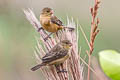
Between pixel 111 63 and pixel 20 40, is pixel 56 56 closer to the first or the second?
pixel 111 63

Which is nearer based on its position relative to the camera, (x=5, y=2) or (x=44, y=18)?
(x=44, y=18)

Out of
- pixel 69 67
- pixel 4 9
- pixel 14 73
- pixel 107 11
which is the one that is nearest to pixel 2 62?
pixel 14 73

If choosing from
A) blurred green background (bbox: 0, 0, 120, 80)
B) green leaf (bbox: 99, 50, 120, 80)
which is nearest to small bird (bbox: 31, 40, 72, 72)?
green leaf (bbox: 99, 50, 120, 80)

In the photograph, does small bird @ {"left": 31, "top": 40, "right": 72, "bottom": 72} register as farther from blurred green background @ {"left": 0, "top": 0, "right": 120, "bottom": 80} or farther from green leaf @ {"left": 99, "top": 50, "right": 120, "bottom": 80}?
blurred green background @ {"left": 0, "top": 0, "right": 120, "bottom": 80}

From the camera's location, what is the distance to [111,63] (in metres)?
0.68

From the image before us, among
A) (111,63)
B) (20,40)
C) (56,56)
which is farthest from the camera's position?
(20,40)

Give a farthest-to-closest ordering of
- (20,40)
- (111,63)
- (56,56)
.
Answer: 1. (20,40)
2. (56,56)
3. (111,63)

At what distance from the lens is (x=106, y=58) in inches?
27.2

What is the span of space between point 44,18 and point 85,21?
1344 mm

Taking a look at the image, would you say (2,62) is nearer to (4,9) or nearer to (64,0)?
(4,9)

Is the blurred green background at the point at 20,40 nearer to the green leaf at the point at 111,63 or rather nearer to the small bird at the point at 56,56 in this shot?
the small bird at the point at 56,56

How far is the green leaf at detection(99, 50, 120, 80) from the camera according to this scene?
2.24 ft

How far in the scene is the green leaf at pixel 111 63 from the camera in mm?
683

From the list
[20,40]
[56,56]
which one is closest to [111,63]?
[56,56]
